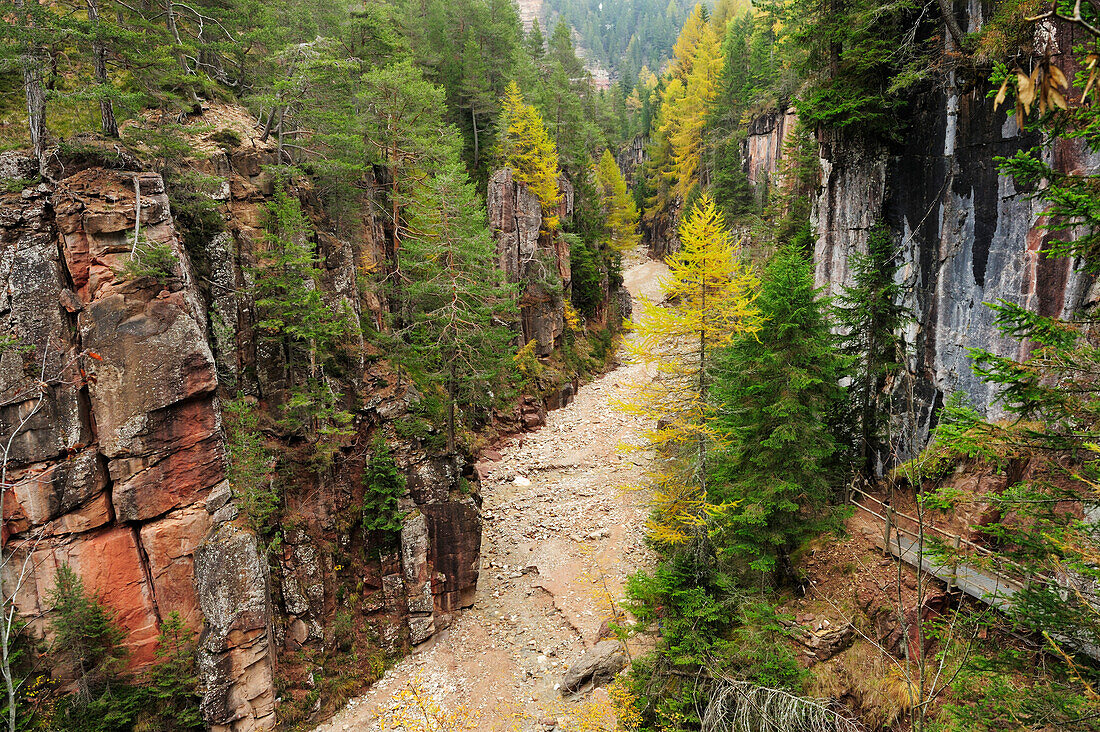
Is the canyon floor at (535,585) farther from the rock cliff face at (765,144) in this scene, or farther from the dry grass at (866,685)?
the rock cliff face at (765,144)

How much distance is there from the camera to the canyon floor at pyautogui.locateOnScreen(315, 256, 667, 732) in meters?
15.4

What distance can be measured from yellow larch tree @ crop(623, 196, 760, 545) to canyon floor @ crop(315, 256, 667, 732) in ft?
3.11

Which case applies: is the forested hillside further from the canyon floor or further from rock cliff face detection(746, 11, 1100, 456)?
rock cliff face detection(746, 11, 1100, 456)

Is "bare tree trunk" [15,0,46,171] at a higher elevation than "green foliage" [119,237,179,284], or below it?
higher

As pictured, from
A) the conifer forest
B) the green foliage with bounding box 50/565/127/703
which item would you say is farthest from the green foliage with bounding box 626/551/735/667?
the green foliage with bounding box 50/565/127/703

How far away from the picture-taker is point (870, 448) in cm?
1526

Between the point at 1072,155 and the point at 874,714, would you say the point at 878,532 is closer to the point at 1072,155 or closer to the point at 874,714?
the point at 874,714

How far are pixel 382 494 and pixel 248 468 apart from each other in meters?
4.23

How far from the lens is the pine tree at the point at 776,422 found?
1249cm

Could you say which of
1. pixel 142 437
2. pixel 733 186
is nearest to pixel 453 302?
pixel 142 437

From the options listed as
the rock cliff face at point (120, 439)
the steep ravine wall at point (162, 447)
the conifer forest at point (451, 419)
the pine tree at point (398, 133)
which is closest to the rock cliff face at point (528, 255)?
the pine tree at point (398, 133)

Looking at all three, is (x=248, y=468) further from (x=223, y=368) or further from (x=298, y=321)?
(x=298, y=321)

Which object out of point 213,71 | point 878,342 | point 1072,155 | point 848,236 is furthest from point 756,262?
point 213,71

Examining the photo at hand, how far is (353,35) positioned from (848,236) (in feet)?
71.2
